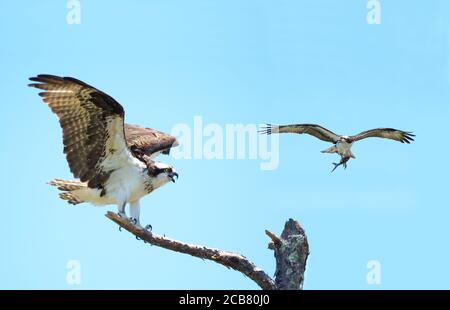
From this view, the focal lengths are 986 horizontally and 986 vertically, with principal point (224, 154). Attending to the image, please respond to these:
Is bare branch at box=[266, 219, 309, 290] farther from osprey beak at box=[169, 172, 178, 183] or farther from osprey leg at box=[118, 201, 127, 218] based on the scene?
osprey leg at box=[118, 201, 127, 218]

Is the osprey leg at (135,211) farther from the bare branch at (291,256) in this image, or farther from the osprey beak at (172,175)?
the bare branch at (291,256)

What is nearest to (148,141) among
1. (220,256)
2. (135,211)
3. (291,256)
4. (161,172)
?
(161,172)

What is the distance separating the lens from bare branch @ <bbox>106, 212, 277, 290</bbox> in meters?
12.5

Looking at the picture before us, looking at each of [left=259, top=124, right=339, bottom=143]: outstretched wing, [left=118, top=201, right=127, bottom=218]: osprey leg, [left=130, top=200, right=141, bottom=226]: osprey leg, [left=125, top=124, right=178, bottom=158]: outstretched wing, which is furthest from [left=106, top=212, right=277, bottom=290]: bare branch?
[left=259, top=124, right=339, bottom=143]: outstretched wing

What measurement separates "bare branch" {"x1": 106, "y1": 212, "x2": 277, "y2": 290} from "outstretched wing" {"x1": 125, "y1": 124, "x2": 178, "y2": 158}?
2.08 metres

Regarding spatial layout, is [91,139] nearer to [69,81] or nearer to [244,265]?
[69,81]

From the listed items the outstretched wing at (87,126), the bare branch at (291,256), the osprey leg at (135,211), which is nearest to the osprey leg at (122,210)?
the osprey leg at (135,211)

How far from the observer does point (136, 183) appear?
13.7 meters

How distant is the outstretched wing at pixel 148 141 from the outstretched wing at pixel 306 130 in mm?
6347

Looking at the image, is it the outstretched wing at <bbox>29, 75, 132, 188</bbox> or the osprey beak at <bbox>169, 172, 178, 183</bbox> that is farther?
the osprey beak at <bbox>169, 172, 178, 183</bbox>

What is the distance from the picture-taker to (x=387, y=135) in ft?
72.3

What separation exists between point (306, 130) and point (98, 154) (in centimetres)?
892
